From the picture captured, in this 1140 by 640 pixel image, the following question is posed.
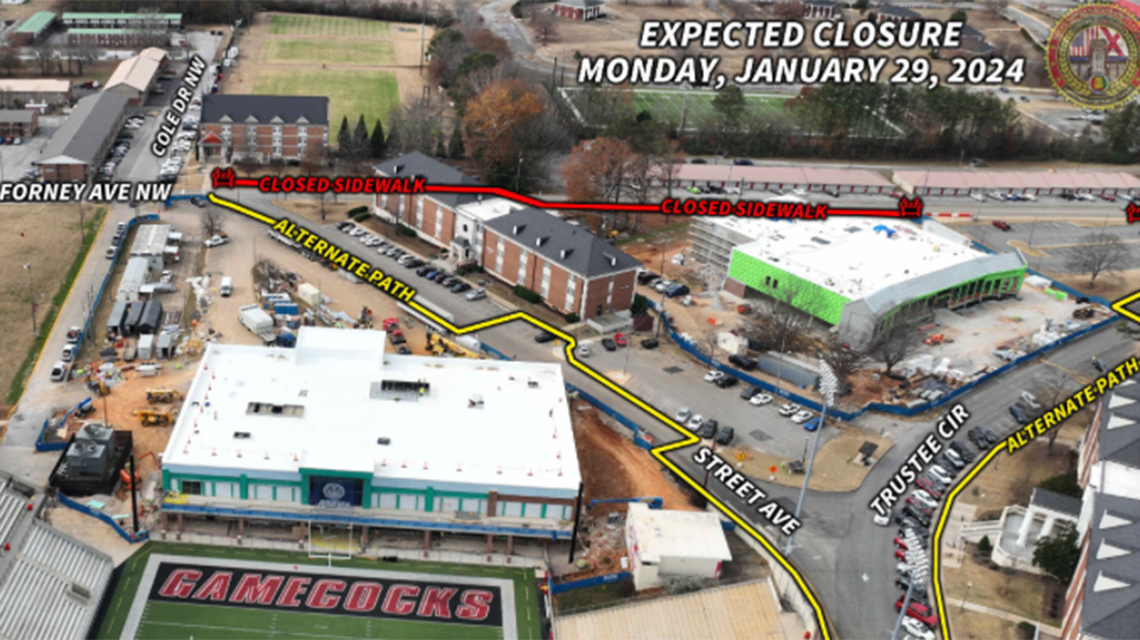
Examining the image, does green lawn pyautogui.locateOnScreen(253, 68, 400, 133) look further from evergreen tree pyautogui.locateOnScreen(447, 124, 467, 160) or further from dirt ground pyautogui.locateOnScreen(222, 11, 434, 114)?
evergreen tree pyautogui.locateOnScreen(447, 124, 467, 160)

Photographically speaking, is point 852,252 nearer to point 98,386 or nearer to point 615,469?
point 615,469

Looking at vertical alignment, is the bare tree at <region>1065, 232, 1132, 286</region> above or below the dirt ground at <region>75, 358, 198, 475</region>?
above

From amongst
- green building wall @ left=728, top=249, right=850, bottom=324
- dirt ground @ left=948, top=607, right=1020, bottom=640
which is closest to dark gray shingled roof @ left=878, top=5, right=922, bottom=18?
green building wall @ left=728, top=249, right=850, bottom=324

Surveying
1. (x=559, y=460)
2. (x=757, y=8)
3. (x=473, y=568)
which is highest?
(x=757, y=8)

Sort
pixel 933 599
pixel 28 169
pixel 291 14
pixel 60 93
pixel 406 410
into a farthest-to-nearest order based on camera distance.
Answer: pixel 291 14 → pixel 60 93 → pixel 28 169 → pixel 406 410 → pixel 933 599

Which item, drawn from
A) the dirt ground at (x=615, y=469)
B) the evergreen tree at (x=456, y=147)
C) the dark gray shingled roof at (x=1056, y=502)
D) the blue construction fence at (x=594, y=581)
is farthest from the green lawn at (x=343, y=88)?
the dark gray shingled roof at (x=1056, y=502)

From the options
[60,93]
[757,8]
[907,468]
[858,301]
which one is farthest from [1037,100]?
[60,93]

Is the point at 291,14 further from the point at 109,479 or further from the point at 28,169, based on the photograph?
the point at 109,479
